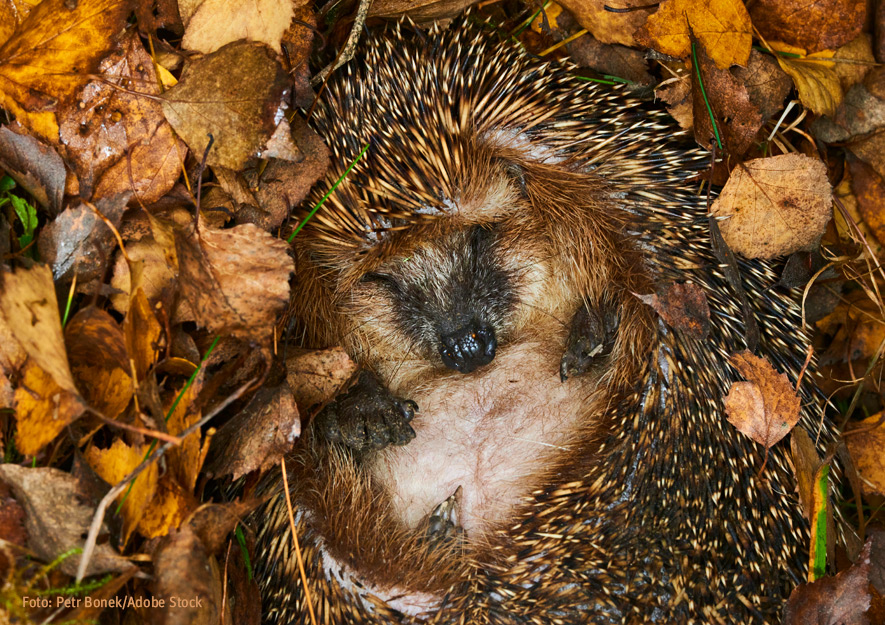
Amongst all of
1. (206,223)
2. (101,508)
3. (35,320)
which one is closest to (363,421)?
(206,223)

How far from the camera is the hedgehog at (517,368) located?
8.44 ft

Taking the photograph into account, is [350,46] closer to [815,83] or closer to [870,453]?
[815,83]

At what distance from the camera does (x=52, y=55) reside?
2541mm

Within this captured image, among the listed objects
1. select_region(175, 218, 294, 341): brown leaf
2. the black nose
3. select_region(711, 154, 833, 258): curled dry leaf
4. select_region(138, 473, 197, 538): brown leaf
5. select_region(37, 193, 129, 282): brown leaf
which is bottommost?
the black nose

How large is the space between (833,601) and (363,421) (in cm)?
187

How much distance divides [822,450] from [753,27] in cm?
170

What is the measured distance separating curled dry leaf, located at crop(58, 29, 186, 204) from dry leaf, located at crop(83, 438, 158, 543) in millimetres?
898

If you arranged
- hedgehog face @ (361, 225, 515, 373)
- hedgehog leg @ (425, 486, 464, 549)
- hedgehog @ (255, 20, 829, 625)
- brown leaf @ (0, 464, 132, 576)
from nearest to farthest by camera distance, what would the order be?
1. brown leaf @ (0, 464, 132, 576)
2. hedgehog @ (255, 20, 829, 625)
3. hedgehog leg @ (425, 486, 464, 549)
4. hedgehog face @ (361, 225, 515, 373)

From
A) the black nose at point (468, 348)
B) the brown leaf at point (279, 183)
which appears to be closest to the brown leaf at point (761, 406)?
the black nose at point (468, 348)

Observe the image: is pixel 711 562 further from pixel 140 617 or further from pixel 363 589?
pixel 140 617

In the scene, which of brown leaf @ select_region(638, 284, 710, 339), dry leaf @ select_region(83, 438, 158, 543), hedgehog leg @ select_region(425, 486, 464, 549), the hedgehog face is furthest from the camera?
the hedgehog face

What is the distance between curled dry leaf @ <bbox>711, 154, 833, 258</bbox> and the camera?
8.93ft

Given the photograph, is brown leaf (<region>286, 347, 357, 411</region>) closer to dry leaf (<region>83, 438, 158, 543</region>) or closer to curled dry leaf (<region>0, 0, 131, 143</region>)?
dry leaf (<region>83, 438, 158, 543</region>)

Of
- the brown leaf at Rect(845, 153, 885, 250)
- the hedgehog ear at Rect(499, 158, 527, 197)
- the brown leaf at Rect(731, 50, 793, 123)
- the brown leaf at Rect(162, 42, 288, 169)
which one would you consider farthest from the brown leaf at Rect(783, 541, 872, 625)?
the brown leaf at Rect(162, 42, 288, 169)
